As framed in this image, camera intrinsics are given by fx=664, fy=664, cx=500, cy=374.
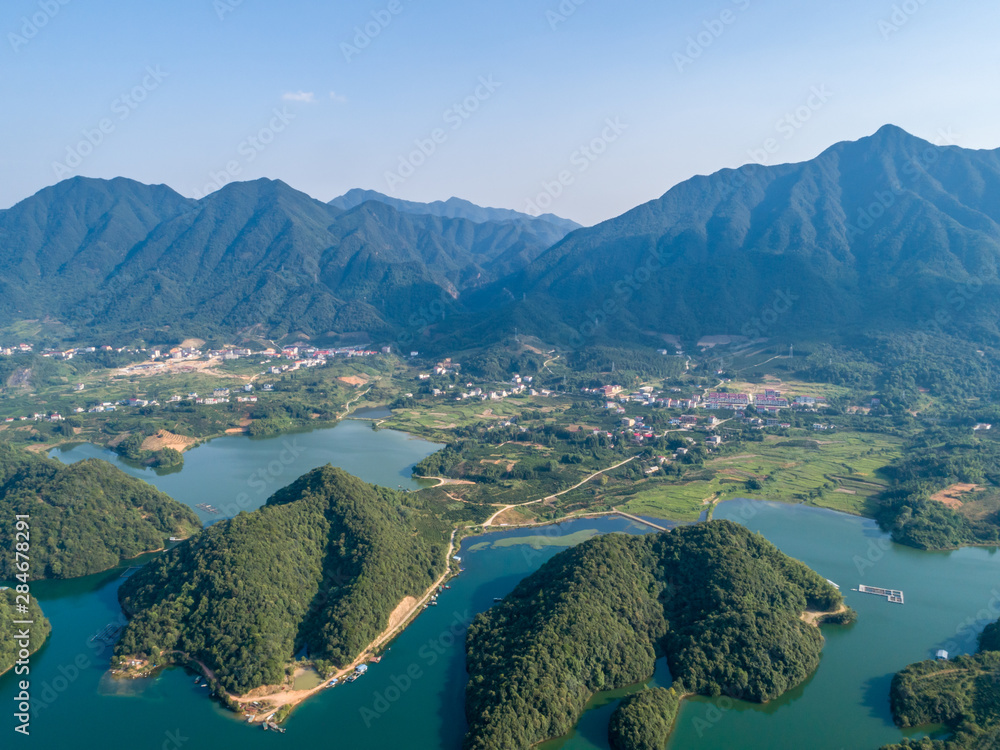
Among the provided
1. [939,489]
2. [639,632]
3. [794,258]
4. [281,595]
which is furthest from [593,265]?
[281,595]

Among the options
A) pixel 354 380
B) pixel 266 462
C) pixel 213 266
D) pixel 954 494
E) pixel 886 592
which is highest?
pixel 213 266

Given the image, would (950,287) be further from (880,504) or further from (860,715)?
(860,715)

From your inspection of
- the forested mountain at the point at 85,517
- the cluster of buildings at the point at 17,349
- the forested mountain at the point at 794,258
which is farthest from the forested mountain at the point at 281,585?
the cluster of buildings at the point at 17,349

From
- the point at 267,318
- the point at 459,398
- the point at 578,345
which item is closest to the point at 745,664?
the point at 459,398

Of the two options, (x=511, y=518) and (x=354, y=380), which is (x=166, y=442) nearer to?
(x=354, y=380)

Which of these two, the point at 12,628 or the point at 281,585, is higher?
the point at 281,585

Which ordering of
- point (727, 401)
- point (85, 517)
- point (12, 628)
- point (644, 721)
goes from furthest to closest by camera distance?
point (727, 401)
point (85, 517)
point (12, 628)
point (644, 721)
